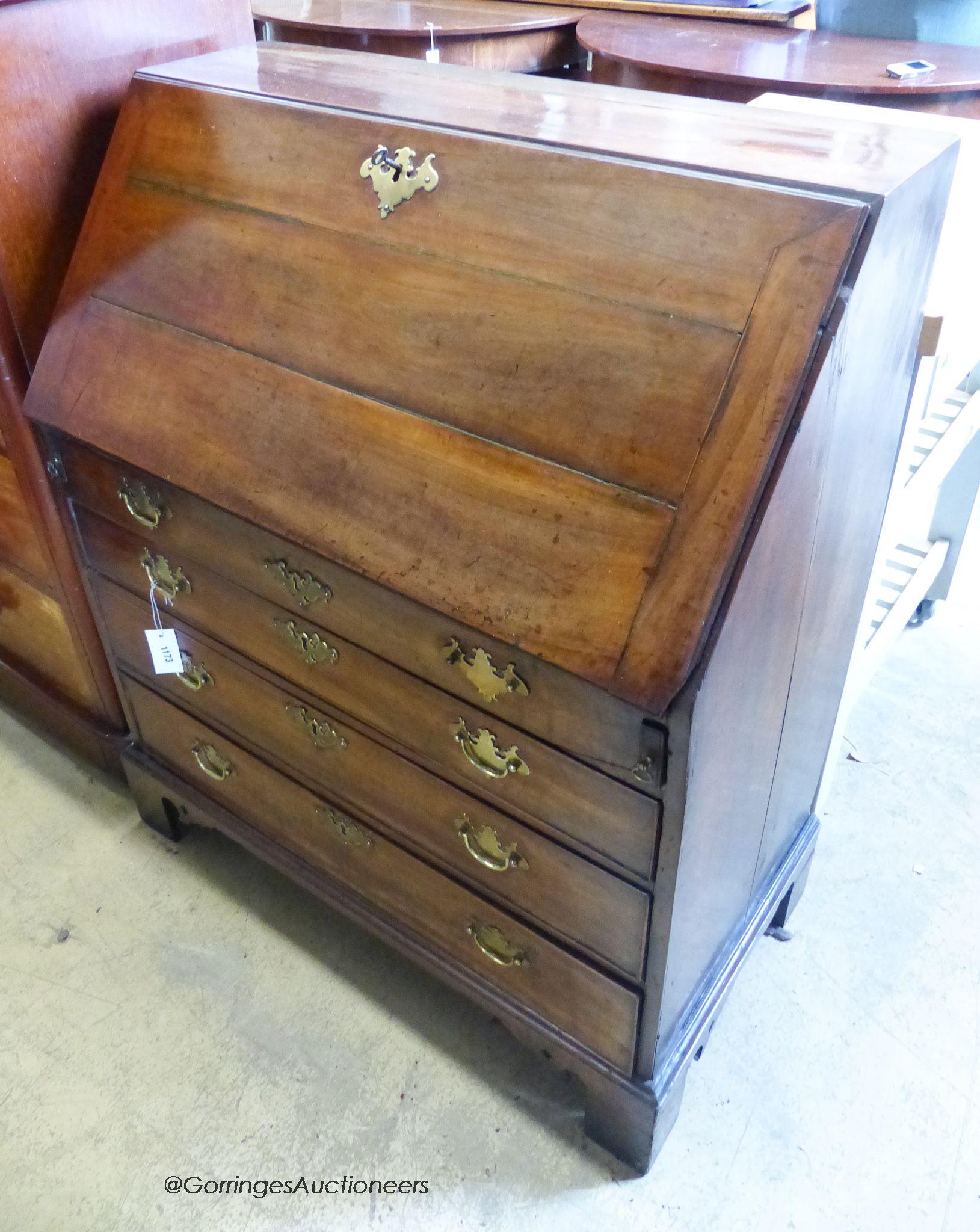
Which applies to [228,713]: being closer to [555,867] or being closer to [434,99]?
[555,867]

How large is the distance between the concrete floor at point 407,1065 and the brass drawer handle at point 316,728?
1.39 feet

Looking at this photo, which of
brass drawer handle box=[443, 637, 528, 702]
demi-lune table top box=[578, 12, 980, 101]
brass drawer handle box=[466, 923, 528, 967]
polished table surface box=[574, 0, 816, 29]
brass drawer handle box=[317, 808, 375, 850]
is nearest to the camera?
brass drawer handle box=[443, 637, 528, 702]

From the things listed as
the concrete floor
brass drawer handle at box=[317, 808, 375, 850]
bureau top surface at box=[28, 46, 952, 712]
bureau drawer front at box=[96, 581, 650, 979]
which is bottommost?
the concrete floor

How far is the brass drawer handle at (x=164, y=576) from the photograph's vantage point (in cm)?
121

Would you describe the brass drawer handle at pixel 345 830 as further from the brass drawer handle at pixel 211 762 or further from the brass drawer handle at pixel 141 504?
the brass drawer handle at pixel 141 504

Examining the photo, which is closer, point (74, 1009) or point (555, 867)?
point (555, 867)

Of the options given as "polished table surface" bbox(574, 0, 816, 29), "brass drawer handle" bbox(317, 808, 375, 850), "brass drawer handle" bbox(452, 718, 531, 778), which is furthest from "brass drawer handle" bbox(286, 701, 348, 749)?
"polished table surface" bbox(574, 0, 816, 29)

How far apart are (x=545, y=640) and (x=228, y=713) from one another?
656mm

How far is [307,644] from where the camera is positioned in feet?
3.62

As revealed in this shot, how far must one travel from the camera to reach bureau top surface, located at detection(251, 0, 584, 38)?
8.36ft

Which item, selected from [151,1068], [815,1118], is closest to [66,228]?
[151,1068]

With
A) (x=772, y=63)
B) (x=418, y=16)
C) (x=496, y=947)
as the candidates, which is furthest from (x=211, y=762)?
(x=418, y=16)

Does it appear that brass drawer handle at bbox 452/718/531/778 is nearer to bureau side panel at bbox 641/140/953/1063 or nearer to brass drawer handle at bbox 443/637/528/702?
brass drawer handle at bbox 443/637/528/702

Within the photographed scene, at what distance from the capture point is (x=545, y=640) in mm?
812
